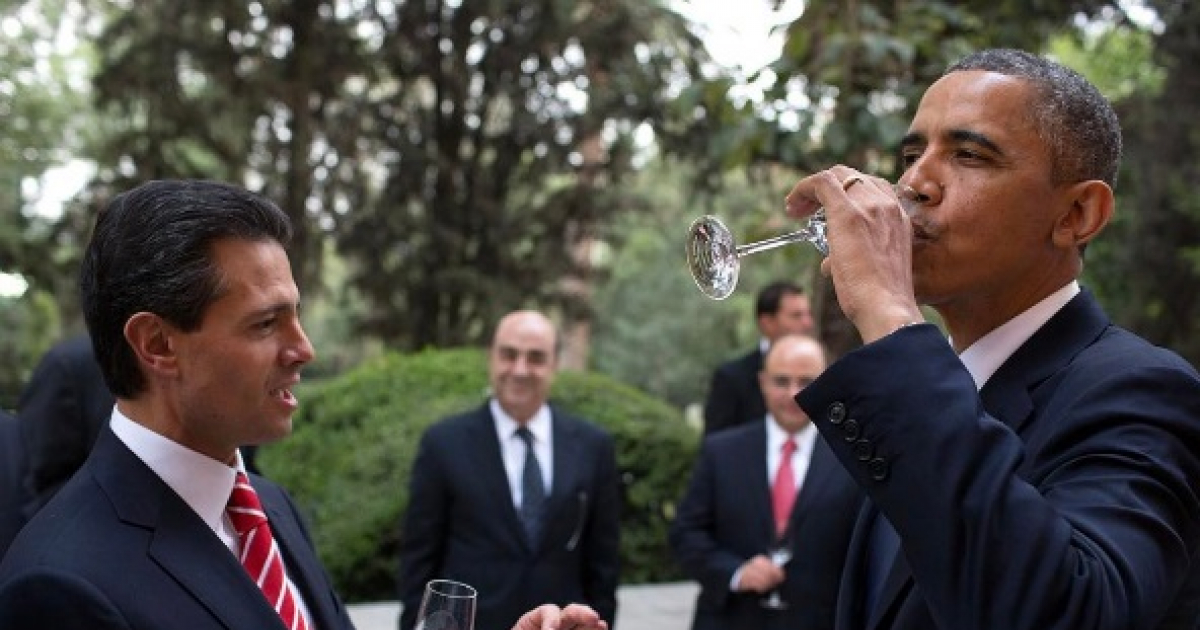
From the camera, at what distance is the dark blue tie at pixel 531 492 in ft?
20.3

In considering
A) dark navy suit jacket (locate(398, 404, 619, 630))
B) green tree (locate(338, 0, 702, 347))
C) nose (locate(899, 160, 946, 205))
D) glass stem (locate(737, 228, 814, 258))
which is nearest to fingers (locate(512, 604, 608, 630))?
glass stem (locate(737, 228, 814, 258))

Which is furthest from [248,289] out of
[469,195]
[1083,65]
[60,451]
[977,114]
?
[1083,65]

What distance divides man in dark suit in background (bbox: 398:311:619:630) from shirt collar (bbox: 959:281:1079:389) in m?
3.96

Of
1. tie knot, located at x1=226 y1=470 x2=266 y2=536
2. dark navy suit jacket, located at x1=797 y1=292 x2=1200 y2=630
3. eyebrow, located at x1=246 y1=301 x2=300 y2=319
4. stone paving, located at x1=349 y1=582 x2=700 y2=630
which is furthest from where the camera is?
stone paving, located at x1=349 y1=582 x2=700 y2=630

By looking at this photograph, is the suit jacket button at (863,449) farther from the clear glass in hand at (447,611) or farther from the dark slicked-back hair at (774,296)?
the dark slicked-back hair at (774,296)

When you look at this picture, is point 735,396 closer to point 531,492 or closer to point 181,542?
point 531,492

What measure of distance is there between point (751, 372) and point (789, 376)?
7.52 feet

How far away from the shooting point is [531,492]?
627cm

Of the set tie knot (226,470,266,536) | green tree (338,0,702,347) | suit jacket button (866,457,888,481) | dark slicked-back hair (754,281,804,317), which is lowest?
tie knot (226,470,266,536)

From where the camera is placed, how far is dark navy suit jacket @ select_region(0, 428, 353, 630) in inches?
86.5

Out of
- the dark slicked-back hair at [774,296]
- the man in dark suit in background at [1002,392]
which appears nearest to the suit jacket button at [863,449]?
the man in dark suit in background at [1002,392]

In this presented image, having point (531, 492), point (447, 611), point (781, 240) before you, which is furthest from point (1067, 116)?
point (531, 492)

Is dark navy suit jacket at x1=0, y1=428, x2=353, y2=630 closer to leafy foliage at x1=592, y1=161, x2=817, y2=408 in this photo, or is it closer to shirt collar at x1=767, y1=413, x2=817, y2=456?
shirt collar at x1=767, y1=413, x2=817, y2=456

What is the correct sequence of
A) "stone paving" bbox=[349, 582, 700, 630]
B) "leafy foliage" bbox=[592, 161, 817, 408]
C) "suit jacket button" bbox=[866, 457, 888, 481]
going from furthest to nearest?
"leafy foliage" bbox=[592, 161, 817, 408], "stone paving" bbox=[349, 582, 700, 630], "suit jacket button" bbox=[866, 457, 888, 481]
